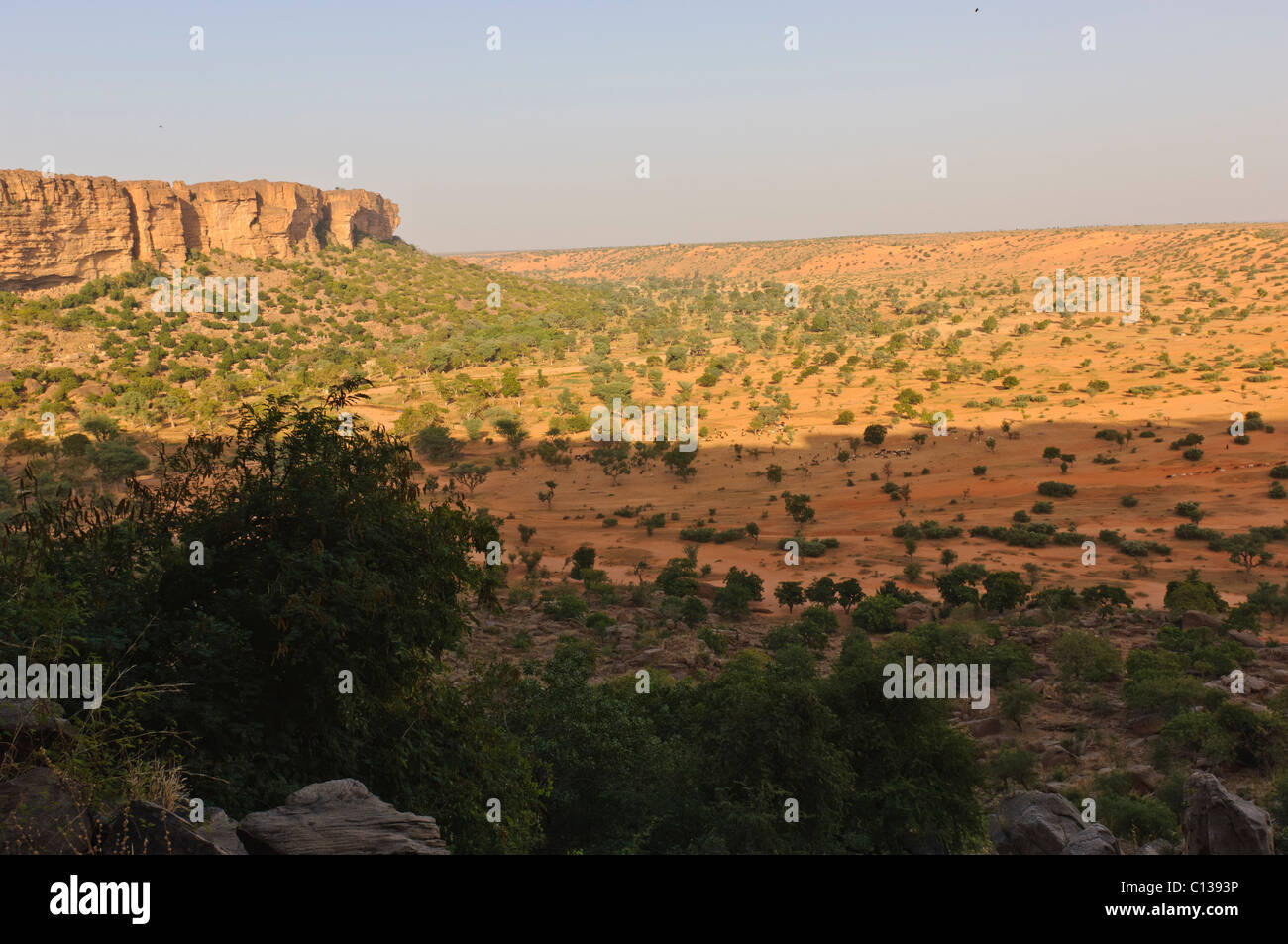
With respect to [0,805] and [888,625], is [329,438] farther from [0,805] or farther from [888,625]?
[888,625]

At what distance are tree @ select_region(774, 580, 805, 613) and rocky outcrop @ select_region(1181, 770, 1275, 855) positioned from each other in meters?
15.5

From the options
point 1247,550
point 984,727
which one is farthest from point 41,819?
point 1247,550

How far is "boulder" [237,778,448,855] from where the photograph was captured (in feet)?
17.9

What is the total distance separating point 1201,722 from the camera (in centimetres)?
1416

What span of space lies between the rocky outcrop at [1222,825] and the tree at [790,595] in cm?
1550

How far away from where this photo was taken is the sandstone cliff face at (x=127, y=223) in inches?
2697

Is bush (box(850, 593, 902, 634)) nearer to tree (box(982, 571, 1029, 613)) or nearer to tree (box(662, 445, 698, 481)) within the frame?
tree (box(982, 571, 1029, 613))

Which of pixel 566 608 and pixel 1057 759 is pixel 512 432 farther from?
pixel 1057 759

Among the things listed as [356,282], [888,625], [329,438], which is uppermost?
[356,282]

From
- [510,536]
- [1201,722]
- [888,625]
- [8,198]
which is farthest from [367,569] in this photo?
[8,198]

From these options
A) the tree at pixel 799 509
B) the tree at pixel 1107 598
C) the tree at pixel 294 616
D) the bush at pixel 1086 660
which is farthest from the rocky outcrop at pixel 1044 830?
the tree at pixel 799 509

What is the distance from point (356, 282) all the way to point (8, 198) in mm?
Answer: 29242
